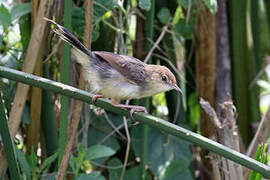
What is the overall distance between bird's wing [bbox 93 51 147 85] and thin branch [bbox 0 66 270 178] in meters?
0.33

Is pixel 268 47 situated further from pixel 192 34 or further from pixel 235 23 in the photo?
pixel 192 34

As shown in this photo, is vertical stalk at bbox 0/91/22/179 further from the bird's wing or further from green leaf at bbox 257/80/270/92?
green leaf at bbox 257/80/270/92

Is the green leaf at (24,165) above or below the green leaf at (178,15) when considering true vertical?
below

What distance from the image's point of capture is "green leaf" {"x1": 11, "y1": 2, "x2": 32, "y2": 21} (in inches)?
95.7

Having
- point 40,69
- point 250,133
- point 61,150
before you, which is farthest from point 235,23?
point 61,150

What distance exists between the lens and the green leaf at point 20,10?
2.43 meters

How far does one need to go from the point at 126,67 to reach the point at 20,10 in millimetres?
732

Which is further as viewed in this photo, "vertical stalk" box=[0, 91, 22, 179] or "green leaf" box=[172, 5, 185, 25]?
"green leaf" box=[172, 5, 185, 25]

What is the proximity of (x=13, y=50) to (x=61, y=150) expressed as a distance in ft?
2.62

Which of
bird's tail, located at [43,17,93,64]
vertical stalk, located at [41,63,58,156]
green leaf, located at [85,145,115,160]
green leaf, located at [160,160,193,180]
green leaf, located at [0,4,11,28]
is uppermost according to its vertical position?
green leaf, located at [0,4,11,28]

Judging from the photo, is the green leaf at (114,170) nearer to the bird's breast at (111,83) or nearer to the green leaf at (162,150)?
the green leaf at (162,150)

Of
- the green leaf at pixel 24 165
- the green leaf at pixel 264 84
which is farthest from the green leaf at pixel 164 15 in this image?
the green leaf at pixel 24 165

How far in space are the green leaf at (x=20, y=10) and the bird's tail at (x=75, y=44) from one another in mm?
455

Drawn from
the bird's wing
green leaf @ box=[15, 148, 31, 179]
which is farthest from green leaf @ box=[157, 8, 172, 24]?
green leaf @ box=[15, 148, 31, 179]
